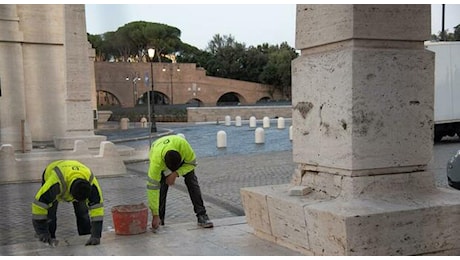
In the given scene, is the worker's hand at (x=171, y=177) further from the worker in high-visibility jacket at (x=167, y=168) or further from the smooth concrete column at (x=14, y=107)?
the smooth concrete column at (x=14, y=107)

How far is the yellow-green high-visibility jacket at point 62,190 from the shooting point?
475 centimetres

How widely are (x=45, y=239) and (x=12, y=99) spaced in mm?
13232

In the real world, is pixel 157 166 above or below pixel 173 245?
above

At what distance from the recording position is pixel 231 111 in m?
42.2

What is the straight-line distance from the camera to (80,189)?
4.64m

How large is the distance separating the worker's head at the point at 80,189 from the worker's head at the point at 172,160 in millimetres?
975

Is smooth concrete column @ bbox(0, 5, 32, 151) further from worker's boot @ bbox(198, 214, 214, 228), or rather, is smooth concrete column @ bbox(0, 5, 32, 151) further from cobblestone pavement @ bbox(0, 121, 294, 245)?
worker's boot @ bbox(198, 214, 214, 228)

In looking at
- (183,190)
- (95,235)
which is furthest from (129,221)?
(183,190)

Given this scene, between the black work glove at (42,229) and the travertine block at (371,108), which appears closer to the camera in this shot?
the travertine block at (371,108)

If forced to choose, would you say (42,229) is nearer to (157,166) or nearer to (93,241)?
(93,241)

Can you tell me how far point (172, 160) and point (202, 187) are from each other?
4.49 m

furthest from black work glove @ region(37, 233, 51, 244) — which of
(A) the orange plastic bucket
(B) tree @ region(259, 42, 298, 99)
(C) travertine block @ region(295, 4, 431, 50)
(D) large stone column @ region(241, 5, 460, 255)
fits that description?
(B) tree @ region(259, 42, 298, 99)

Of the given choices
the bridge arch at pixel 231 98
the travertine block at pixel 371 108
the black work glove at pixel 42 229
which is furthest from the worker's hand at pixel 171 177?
the bridge arch at pixel 231 98

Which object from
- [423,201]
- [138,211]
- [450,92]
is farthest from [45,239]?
[450,92]
